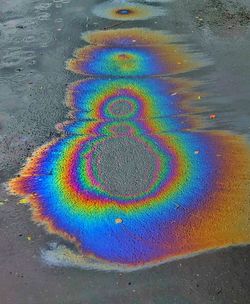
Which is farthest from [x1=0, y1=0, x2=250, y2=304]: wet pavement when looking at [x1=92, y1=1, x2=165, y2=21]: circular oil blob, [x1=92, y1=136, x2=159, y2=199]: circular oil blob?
[x1=92, y1=1, x2=165, y2=21]: circular oil blob

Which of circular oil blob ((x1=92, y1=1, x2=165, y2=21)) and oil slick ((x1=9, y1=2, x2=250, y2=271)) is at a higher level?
circular oil blob ((x1=92, y1=1, x2=165, y2=21))

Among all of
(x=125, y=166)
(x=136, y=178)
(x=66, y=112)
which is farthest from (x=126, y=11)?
(x=136, y=178)

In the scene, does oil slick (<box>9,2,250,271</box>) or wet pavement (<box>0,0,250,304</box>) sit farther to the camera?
oil slick (<box>9,2,250,271</box>)

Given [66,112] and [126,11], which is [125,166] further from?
[126,11]

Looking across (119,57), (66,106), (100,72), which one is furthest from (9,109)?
(119,57)

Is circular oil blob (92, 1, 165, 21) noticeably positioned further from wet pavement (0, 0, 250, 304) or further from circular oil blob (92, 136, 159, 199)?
circular oil blob (92, 136, 159, 199)

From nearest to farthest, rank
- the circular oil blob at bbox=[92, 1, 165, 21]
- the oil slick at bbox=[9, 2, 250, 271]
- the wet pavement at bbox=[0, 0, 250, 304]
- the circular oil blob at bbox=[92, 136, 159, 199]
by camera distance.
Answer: the wet pavement at bbox=[0, 0, 250, 304] < the oil slick at bbox=[9, 2, 250, 271] < the circular oil blob at bbox=[92, 136, 159, 199] < the circular oil blob at bbox=[92, 1, 165, 21]
